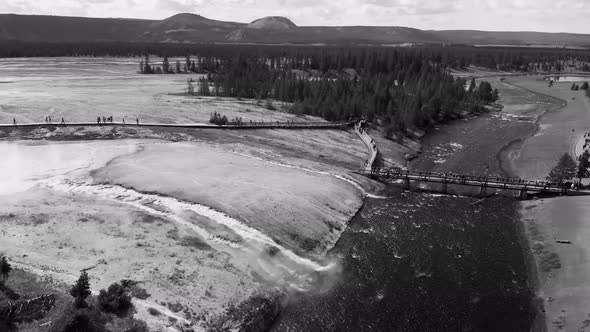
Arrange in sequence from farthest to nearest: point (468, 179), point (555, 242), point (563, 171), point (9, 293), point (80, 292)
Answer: point (563, 171)
point (468, 179)
point (555, 242)
point (9, 293)
point (80, 292)

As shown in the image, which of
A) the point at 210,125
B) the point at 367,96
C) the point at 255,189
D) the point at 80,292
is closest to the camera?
the point at 80,292

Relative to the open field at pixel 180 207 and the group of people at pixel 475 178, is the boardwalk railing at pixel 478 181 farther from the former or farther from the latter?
the open field at pixel 180 207

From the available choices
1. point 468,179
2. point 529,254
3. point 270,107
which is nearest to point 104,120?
point 270,107

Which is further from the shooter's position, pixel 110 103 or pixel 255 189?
pixel 110 103

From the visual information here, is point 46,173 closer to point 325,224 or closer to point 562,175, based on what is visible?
point 325,224

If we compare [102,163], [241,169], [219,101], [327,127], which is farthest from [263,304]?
[219,101]

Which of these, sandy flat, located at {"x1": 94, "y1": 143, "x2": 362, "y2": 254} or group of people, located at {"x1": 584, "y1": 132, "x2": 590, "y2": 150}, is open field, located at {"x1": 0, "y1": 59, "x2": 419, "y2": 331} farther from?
group of people, located at {"x1": 584, "y1": 132, "x2": 590, "y2": 150}

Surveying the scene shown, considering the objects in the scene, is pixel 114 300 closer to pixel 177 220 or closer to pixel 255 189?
pixel 177 220
